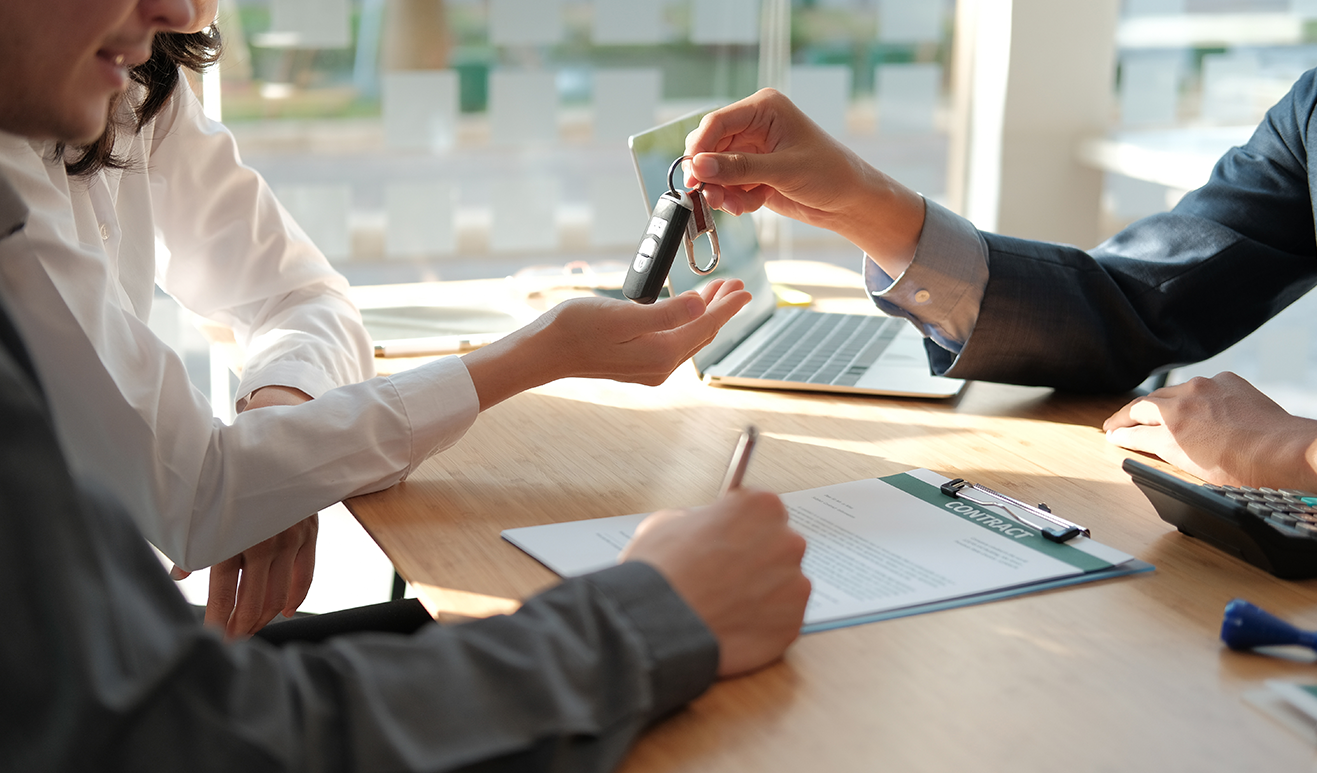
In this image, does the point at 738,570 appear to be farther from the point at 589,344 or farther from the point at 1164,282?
the point at 1164,282

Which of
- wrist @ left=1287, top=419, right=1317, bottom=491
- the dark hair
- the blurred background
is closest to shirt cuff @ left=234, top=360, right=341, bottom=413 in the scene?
the dark hair

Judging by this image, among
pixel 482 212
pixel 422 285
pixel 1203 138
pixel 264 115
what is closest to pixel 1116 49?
pixel 1203 138

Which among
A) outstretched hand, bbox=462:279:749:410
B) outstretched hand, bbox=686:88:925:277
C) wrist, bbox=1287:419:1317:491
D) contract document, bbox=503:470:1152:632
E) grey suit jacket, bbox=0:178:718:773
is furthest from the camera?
outstretched hand, bbox=686:88:925:277

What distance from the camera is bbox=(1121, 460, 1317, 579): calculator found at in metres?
0.73

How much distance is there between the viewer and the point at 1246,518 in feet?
2.41

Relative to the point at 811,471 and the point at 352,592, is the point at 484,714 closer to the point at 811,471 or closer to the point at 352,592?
the point at 811,471

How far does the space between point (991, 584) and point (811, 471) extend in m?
0.25

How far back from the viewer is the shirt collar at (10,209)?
65 cm

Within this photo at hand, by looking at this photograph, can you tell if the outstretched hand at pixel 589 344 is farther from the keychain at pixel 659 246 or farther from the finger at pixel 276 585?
the finger at pixel 276 585

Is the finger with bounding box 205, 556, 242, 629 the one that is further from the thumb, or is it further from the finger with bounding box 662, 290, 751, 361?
the thumb

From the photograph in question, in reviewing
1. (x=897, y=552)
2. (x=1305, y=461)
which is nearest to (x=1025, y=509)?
(x=897, y=552)

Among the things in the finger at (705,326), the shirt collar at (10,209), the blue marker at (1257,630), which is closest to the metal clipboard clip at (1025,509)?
the blue marker at (1257,630)

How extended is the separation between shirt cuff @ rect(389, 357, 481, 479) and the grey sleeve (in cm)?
36

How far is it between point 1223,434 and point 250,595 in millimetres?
854
